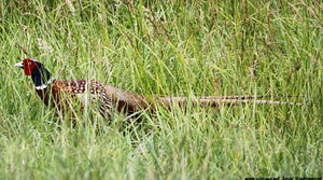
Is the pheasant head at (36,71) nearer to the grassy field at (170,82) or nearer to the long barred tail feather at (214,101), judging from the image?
the grassy field at (170,82)

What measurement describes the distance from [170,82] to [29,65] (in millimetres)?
799

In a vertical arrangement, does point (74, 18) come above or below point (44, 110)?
above

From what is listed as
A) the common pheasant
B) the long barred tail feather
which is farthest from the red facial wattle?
the long barred tail feather

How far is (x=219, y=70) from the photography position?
4.96 meters

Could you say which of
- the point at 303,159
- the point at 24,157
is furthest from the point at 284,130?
the point at 24,157

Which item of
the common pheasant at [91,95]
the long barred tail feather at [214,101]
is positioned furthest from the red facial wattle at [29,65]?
the long barred tail feather at [214,101]

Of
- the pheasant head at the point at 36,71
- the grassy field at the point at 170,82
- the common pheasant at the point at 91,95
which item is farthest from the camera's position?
the pheasant head at the point at 36,71

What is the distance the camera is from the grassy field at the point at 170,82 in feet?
12.4

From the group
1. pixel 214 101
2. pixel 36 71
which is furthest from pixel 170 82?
pixel 36 71

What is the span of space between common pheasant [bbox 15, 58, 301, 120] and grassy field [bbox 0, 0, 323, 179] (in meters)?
0.08

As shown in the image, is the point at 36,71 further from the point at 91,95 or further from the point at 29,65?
the point at 91,95

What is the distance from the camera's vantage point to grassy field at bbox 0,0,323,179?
12.4 feet

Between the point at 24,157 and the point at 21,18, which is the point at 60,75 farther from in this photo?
the point at 24,157

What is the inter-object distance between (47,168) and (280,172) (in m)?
0.96
